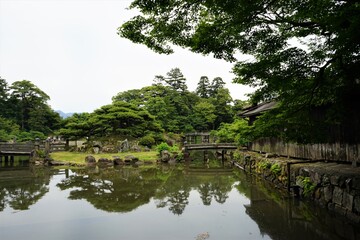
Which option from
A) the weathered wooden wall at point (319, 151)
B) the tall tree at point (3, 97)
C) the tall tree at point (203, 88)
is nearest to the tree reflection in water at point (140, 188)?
the weathered wooden wall at point (319, 151)

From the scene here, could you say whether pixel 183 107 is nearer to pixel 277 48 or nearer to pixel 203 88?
pixel 203 88

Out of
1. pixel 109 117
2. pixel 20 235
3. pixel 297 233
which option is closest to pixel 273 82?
pixel 297 233

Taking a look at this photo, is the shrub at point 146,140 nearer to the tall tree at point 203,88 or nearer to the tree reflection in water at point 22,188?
the tree reflection in water at point 22,188

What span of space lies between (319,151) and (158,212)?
708 centimetres

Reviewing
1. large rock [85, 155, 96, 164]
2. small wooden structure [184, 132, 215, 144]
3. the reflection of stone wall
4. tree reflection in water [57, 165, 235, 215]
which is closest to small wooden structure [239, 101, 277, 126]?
the reflection of stone wall

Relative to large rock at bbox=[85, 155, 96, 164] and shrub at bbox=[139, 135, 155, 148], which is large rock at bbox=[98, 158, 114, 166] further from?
shrub at bbox=[139, 135, 155, 148]

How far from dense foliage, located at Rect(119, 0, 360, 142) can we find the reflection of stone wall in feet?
6.61

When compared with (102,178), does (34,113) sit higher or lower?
Answer: higher

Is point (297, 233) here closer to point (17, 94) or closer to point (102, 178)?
point (102, 178)

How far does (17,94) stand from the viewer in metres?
34.7

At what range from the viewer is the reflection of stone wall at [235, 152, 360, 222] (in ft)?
21.0

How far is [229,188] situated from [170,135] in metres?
20.5

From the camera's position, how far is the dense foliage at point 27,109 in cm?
3359

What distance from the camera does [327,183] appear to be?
24.9 ft
